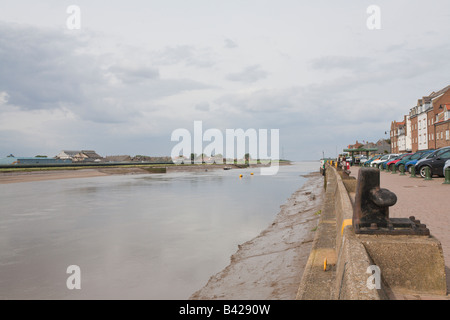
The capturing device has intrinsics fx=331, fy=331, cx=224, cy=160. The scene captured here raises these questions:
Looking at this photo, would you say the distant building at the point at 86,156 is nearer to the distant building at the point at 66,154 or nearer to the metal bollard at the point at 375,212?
the distant building at the point at 66,154

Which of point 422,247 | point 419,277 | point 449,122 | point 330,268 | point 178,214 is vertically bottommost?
point 178,214

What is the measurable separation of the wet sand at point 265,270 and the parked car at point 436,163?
44.5ft

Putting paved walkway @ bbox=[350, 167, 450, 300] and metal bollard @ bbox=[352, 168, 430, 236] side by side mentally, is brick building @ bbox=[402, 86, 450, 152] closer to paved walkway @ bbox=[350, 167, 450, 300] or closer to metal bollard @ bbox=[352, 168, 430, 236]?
paved walkway @ bbox=[350, 167, 450, 300]

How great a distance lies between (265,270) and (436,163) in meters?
18.5

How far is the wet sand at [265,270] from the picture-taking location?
7082 mm

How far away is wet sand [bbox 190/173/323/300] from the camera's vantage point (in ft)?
23.2

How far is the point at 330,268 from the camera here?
18.0ft

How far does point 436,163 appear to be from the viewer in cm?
2166

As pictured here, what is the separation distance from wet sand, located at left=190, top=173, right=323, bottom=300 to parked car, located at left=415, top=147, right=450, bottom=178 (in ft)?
44.5

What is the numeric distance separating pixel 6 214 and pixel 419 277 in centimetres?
2229

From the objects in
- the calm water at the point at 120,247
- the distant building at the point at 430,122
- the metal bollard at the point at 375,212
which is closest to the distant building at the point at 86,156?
the distant building at the point at 430,122
